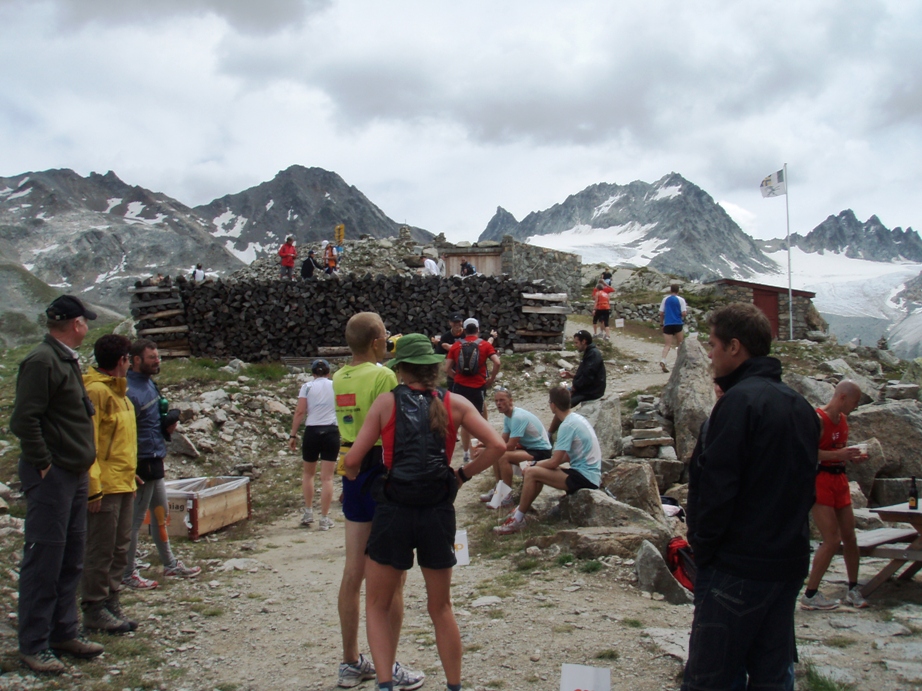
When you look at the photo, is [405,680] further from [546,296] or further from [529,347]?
[546,296]

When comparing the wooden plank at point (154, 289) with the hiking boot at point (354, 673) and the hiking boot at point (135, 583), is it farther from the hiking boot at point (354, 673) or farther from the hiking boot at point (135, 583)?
the hiking boot at point (354, 673)

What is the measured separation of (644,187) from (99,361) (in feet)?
442

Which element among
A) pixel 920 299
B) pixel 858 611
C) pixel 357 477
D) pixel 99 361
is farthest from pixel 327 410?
pixel 920 299

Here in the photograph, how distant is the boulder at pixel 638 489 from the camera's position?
6.76 m

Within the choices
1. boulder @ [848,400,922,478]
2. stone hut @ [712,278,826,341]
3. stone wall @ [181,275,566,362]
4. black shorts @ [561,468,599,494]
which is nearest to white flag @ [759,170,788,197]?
stone hut @ [712,278,826,341]

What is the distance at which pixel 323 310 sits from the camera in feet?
54.2

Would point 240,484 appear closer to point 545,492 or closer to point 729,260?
point 545,492

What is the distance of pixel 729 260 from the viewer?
10581 cm

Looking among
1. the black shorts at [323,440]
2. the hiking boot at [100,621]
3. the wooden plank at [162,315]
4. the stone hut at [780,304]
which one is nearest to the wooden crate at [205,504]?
the black shorts at [323,440]

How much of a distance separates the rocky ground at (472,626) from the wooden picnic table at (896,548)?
0.47ft

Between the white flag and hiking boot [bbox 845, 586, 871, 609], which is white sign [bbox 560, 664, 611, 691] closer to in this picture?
hiking boot [bbox 845, 586, 871, 609]

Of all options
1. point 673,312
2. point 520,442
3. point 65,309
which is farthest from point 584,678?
point 673,312

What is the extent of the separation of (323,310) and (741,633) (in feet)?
48.5

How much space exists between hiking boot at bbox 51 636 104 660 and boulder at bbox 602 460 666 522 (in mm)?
4654
